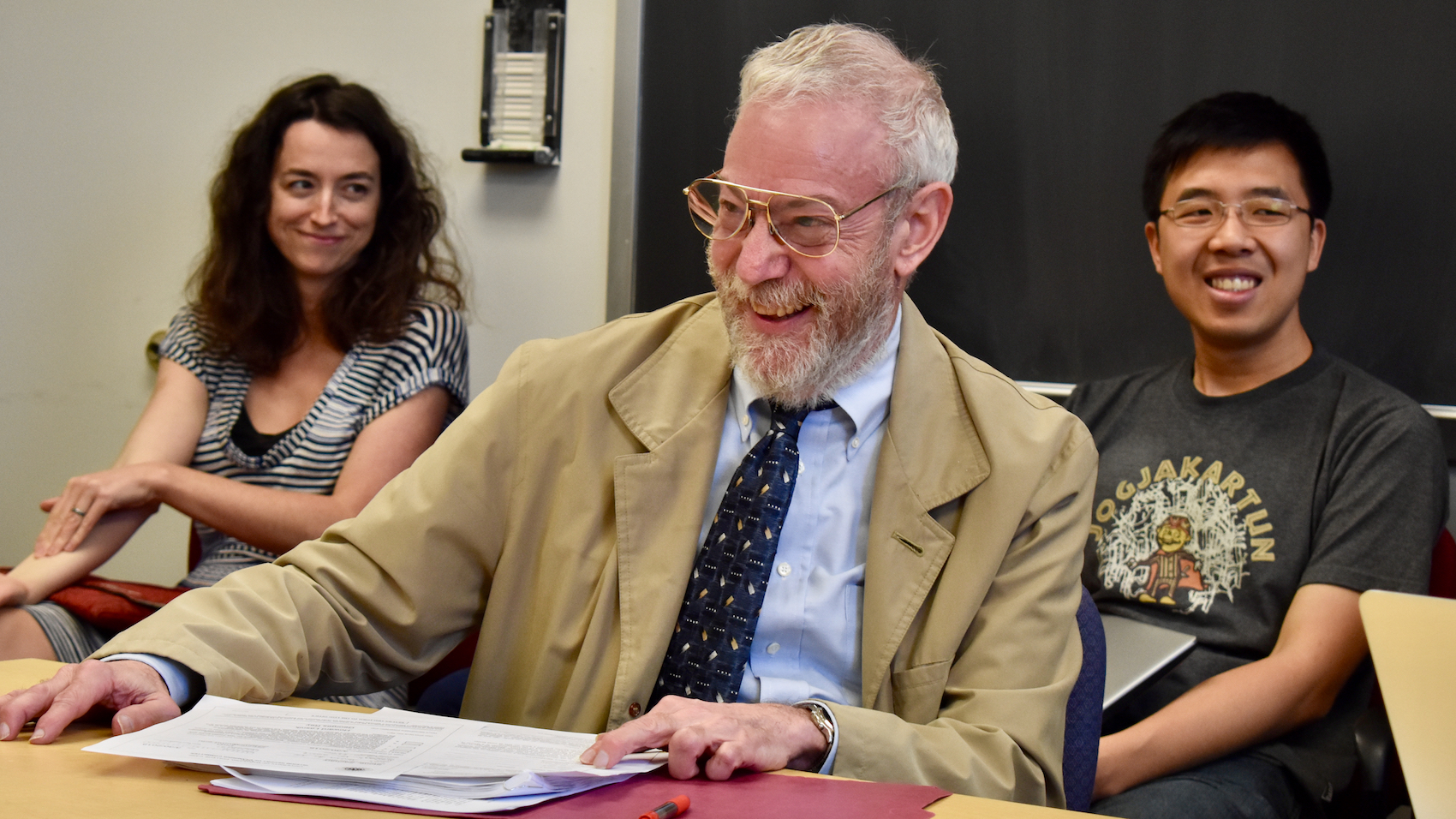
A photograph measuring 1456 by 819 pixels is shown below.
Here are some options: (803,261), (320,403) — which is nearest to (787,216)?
(803,261)

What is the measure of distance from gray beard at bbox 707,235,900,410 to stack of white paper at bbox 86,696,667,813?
0.56m

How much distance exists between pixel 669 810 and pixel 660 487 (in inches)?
23.2

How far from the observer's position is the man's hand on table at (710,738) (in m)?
0.97

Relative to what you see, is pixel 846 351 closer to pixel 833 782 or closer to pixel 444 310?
pixel 833 782

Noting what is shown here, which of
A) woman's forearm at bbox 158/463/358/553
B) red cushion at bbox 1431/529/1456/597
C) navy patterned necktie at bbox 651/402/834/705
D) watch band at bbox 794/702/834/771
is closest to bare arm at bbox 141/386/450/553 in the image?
woman's forearm at bbox 158/463/358/553

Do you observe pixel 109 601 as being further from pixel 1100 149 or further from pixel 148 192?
pixel 1100 149

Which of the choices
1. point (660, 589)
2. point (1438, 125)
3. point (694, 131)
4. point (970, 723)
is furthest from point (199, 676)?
point (1438, 125)

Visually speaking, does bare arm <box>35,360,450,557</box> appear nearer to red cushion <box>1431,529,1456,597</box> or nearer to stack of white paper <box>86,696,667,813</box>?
stack of white paper <box>86,696,667,813</box>

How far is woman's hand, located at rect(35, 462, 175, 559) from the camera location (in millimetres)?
2104

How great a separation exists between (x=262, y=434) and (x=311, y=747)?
1.61 meters

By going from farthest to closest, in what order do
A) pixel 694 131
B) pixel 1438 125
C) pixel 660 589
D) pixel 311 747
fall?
1. pixel 694 131
2. pixel 1438 125
3. pixel 660 589
4. pixel 311 747

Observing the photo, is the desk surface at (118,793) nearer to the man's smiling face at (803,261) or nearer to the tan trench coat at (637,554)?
the tan trench coat at (637,554)

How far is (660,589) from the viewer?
1.36m

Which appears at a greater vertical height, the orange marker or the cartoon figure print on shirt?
the orange marker
